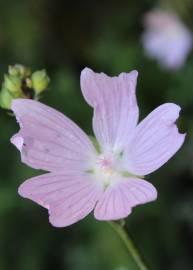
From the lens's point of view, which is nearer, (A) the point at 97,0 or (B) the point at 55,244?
(B) the point at 55,244

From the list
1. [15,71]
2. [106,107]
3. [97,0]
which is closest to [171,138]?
[106,107]

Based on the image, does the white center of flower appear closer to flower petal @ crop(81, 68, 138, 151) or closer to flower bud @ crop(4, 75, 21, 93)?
flower petal @ crop(81, 68, 138, 151)

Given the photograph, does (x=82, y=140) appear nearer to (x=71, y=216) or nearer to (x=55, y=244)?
(x=71, y=216)

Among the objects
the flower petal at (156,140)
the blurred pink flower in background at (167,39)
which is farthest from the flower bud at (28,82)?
the blurred pink flower in background at (167,39)

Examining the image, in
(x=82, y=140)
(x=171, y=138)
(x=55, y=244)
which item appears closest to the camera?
(x=171, y=138)

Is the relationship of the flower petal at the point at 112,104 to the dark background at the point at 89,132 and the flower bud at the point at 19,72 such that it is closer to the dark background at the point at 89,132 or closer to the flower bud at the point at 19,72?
the flower bud at the point at 19,72

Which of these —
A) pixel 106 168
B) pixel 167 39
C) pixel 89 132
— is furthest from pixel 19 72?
pixel 167 39

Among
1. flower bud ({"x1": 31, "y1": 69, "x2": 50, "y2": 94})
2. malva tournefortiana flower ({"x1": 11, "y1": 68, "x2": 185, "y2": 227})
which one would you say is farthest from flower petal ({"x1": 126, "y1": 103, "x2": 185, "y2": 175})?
flower bud ({"x1": 31, "y1": 69, "x2": 50, "y2": 94})
